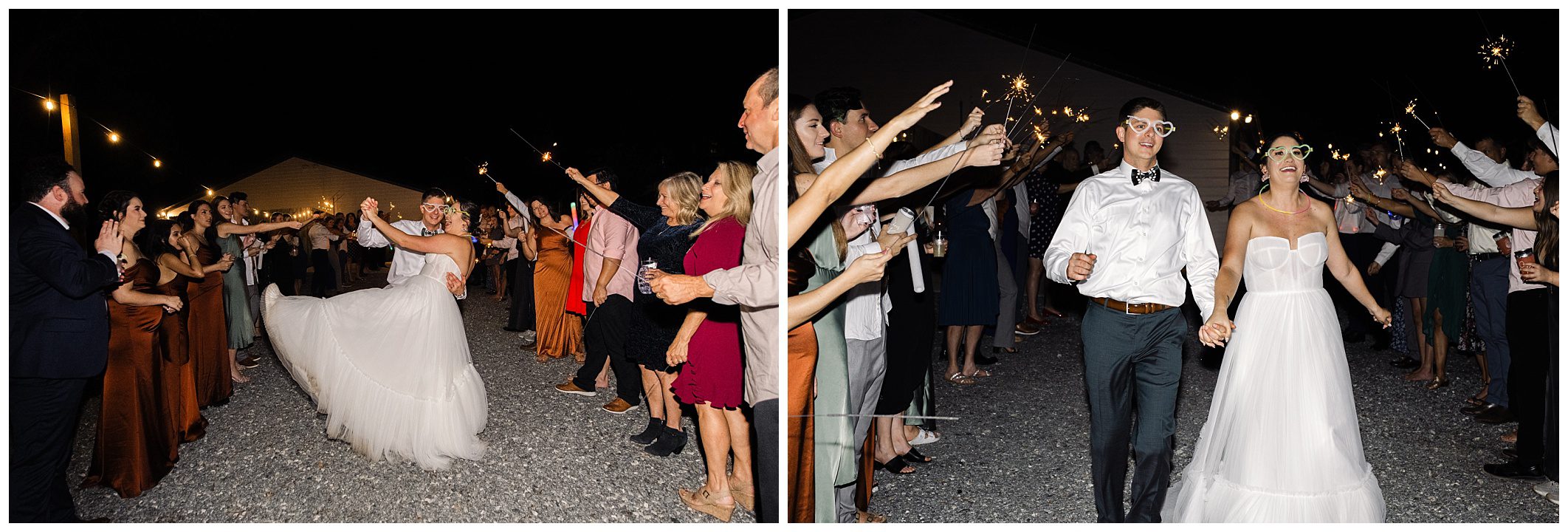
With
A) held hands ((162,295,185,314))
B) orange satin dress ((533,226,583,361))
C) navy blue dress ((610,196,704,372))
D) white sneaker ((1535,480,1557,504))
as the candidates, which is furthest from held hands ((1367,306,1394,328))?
orange satin dress ((533,226,583,361))

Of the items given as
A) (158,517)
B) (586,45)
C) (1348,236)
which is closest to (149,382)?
(158,517)

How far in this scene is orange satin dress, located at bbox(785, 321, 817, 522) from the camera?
249 centimetres

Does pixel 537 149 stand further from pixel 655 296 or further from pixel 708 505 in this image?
pixel 708 505

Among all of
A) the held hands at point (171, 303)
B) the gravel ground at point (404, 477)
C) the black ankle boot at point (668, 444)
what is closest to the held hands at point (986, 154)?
the gravel ground at point (404, 477)

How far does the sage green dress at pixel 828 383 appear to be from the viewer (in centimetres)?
265

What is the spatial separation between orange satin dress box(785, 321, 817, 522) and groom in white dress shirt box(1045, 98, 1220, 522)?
0.99 meters

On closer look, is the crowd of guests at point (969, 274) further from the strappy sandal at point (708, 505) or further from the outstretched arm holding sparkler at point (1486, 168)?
the strappy sandal at point (708, 505)

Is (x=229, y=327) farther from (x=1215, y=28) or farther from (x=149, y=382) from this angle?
(x=1215, y=28)

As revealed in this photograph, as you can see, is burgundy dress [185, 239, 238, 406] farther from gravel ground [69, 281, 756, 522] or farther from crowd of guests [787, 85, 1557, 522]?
crowd of guests [787, 85, 1557, 522]

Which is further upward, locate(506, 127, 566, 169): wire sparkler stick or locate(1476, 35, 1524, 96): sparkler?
locate(1476, 35, 1524, 96): sparkler

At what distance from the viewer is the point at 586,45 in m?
3.98

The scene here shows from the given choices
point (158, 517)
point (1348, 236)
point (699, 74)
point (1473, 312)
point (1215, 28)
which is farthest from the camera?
point (1215, 28)

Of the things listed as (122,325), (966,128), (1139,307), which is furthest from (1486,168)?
(122,325)

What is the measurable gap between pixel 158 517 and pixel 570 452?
5.80ft
